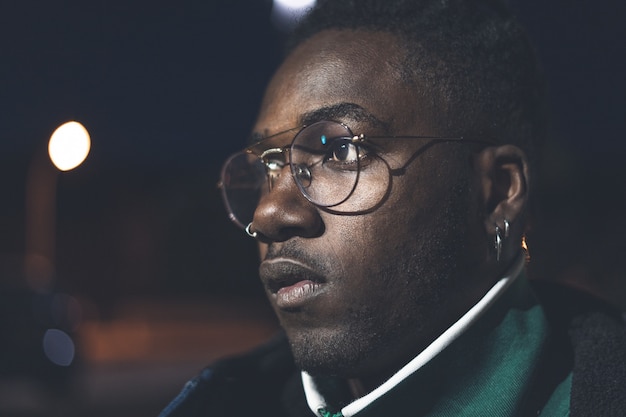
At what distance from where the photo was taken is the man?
2236mm

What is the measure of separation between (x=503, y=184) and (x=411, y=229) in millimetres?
372

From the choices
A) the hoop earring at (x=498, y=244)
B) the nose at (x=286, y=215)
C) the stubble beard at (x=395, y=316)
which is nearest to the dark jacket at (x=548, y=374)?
the stubble beard at (x=395, y=316)

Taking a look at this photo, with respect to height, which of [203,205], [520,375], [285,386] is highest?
[203,205]

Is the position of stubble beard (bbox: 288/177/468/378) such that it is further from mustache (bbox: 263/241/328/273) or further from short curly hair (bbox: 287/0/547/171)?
short curly hair (bbox: 287/0/547/171)

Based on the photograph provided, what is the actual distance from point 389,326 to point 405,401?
0.20m

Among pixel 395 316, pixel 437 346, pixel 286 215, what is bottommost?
pixel 437 346

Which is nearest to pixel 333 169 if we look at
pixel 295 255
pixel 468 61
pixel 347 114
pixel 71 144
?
pixel 347 114

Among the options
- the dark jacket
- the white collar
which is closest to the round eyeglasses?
the white collar

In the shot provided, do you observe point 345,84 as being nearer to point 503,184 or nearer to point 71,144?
point 503,184

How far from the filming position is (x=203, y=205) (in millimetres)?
24906

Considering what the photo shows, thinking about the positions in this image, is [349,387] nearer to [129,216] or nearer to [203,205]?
[203,205]

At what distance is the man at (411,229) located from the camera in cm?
224

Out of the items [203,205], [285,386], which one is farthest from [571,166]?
[203,205]

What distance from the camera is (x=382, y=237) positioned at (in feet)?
7.37
